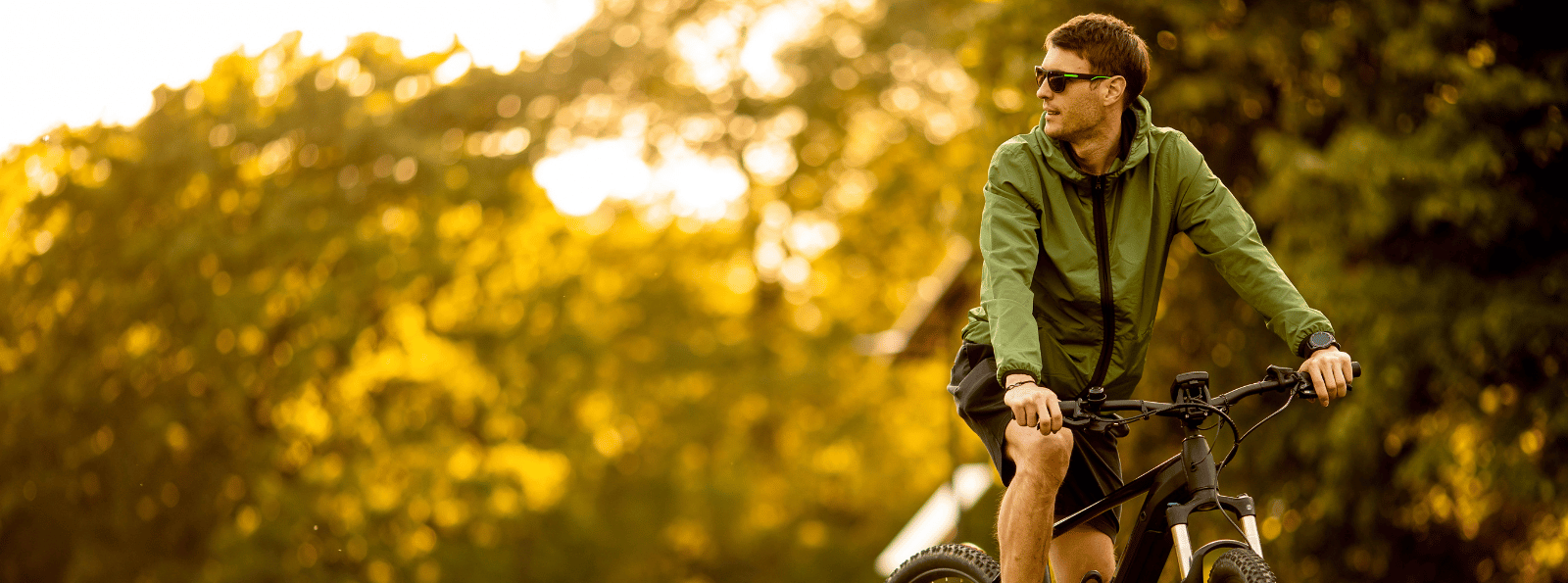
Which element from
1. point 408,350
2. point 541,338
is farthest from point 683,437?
point 408,350

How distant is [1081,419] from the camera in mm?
2803

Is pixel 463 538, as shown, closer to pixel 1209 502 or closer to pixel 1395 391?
pixel 1395 391

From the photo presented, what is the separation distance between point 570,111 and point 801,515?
7581 mm

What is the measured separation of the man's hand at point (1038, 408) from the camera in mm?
2732

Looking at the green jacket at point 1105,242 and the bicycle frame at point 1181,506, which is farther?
the green jacket at point 1105,242

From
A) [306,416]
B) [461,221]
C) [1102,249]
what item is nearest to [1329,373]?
→ [1102,249]

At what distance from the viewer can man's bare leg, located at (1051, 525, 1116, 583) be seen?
3.46 metres

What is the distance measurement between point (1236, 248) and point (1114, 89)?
1.45 ft

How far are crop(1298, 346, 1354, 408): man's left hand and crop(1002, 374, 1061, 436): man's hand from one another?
1.72 ft

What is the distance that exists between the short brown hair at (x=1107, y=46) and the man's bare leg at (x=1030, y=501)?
78cm

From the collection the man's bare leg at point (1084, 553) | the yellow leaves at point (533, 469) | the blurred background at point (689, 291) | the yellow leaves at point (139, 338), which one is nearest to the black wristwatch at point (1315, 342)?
the man's bare leg at point (1084, 553)

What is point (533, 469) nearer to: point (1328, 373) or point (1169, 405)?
point (1169, 405)

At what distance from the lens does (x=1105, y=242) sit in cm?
311

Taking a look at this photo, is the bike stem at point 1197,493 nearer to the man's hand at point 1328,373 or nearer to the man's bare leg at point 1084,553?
the man's hand at point 1328,373
